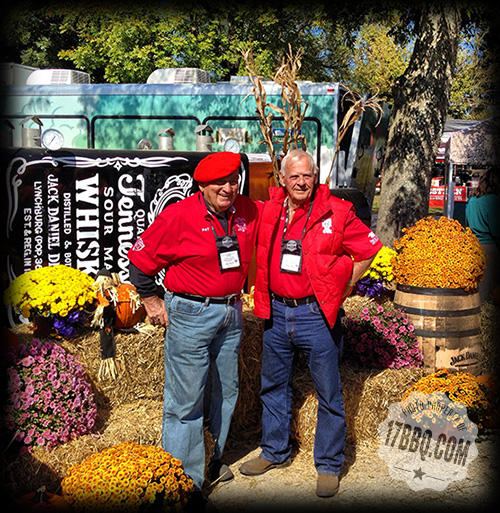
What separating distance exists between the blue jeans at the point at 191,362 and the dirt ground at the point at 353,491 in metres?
0.40

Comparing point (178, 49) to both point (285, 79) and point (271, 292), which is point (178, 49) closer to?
point (285, 79)

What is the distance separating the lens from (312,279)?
159 inches

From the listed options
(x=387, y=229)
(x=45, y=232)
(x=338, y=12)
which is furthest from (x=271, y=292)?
(x=338, y=12)

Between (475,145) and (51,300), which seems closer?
(51,300)

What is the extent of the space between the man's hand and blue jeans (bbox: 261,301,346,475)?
0.70m

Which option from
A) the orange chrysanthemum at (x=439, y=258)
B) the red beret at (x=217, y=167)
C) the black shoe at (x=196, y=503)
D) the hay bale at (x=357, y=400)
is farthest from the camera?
the orange chrysanthemum at (x=439, y=258)

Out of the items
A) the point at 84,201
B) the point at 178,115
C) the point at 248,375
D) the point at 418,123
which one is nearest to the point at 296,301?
the point at 248,375

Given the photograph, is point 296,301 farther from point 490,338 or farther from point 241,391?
point 490,338

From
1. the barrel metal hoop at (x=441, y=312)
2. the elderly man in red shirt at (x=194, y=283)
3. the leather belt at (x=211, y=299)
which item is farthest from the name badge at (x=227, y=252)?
the barrel metal hoop at (x=441, y=312)

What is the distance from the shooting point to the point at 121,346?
185 inches

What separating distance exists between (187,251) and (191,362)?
2.17ft

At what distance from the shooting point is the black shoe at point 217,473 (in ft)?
13.9

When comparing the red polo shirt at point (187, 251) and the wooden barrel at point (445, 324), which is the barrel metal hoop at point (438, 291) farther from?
the red polo shirt at point (187, 251)

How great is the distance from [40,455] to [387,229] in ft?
23.1
